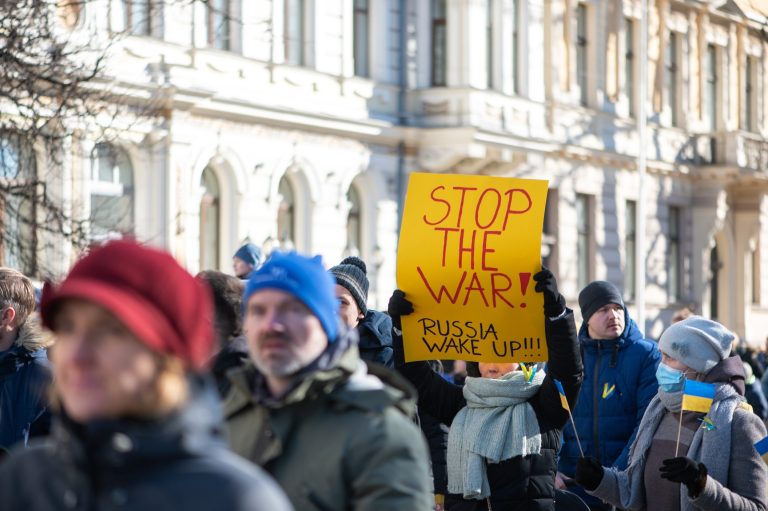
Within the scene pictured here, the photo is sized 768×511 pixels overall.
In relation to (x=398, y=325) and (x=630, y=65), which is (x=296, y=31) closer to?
(x=630, y=65)

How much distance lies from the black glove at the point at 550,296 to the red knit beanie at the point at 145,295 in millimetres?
3719

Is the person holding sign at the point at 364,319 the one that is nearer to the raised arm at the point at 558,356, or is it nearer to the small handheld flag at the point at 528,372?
the small handheld flag at the point at 528,372

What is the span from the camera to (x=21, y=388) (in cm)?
654

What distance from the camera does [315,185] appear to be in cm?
2662

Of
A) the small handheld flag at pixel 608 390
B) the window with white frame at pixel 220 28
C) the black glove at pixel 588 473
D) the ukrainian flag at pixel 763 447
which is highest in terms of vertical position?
the window with white frame at pixel 220 28

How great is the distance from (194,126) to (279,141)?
83.7 inches

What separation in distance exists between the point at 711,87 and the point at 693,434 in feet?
111

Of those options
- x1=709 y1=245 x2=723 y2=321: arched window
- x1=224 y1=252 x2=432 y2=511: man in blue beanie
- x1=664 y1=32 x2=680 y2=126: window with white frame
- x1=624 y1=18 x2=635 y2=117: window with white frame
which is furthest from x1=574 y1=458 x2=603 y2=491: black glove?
x1=709 y1=245 x2=723 y2=321: arched window

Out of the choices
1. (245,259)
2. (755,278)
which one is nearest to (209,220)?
(245,259)

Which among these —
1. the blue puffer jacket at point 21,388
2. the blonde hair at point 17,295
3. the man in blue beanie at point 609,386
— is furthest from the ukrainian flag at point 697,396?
the blonde hair at point 17,295

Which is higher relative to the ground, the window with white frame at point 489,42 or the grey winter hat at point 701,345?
the window with white frame at point 489,42

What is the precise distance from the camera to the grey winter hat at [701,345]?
6.55 metres

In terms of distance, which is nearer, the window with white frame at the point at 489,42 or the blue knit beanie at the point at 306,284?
the blue knit beanie at the point at 306,284

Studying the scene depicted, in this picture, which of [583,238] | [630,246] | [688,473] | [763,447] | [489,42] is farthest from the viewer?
[630,246]
